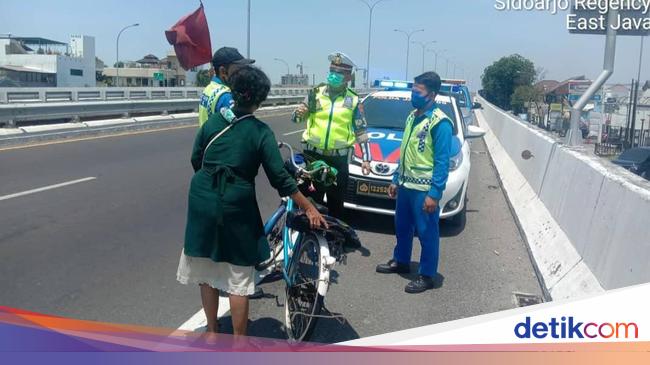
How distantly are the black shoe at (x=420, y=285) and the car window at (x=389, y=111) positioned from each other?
11.6ft

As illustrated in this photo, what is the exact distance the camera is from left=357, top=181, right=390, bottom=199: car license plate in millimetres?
6906

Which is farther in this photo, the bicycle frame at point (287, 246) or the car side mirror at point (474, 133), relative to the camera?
the car side mirror at point (474, 133)

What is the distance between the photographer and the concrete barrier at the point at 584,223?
377 centimetres

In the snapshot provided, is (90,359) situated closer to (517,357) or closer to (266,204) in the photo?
(517,357)

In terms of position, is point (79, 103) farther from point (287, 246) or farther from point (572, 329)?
point (572, 329)

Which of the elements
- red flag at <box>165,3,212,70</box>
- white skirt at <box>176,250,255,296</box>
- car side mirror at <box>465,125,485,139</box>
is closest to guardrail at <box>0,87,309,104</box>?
car side mirror at <box>465,125,485,139</box>

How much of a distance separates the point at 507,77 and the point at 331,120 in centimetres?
3757

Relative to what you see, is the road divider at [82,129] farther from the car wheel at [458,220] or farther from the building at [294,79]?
the building at [294,79]

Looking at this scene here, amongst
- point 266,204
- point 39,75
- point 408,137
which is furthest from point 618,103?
point 39,75

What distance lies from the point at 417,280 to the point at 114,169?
7265 mm

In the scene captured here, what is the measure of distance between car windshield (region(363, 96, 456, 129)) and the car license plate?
5.20 ft

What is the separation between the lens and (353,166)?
7.24 metres

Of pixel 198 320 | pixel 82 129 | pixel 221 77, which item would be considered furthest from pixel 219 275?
pixel 82 129

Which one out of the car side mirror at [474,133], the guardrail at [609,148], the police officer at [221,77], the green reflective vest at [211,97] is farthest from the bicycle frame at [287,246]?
the guardrail at [609,148]
